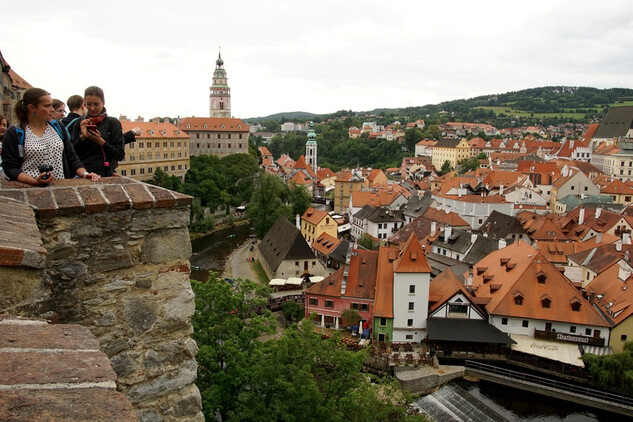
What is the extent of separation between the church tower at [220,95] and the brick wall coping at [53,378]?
4231 inches

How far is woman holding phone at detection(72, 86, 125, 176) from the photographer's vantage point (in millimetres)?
5824

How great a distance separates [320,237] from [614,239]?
73.0 ft

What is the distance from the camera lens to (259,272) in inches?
1524

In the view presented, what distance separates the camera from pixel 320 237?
1699 inches

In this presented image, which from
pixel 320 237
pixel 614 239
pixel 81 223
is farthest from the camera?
pixel 320 237

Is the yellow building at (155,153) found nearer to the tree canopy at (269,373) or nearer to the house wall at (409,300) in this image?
the house wall at (409,300)

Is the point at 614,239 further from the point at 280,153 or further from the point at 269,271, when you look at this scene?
the point at 280,153

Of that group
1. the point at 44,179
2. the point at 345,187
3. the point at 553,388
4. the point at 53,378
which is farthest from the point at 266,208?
the point at 53,378

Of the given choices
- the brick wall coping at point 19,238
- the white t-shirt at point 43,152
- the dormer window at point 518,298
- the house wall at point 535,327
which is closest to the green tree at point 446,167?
the dormer window at point 518,298

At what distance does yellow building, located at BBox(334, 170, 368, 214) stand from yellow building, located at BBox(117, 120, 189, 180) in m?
20.0

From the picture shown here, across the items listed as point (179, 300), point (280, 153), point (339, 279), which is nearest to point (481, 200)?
point (339, 279)

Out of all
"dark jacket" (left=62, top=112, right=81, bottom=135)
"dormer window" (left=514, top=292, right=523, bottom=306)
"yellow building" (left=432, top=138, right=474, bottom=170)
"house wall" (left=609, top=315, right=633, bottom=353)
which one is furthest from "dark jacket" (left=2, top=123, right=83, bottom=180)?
"yellow building" (left=432, top=138, right=474, bottom=170)

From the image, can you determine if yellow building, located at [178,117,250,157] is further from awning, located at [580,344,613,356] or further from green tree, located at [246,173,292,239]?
awning, located at [580,344,613,356]

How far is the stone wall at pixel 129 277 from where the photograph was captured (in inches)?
160
